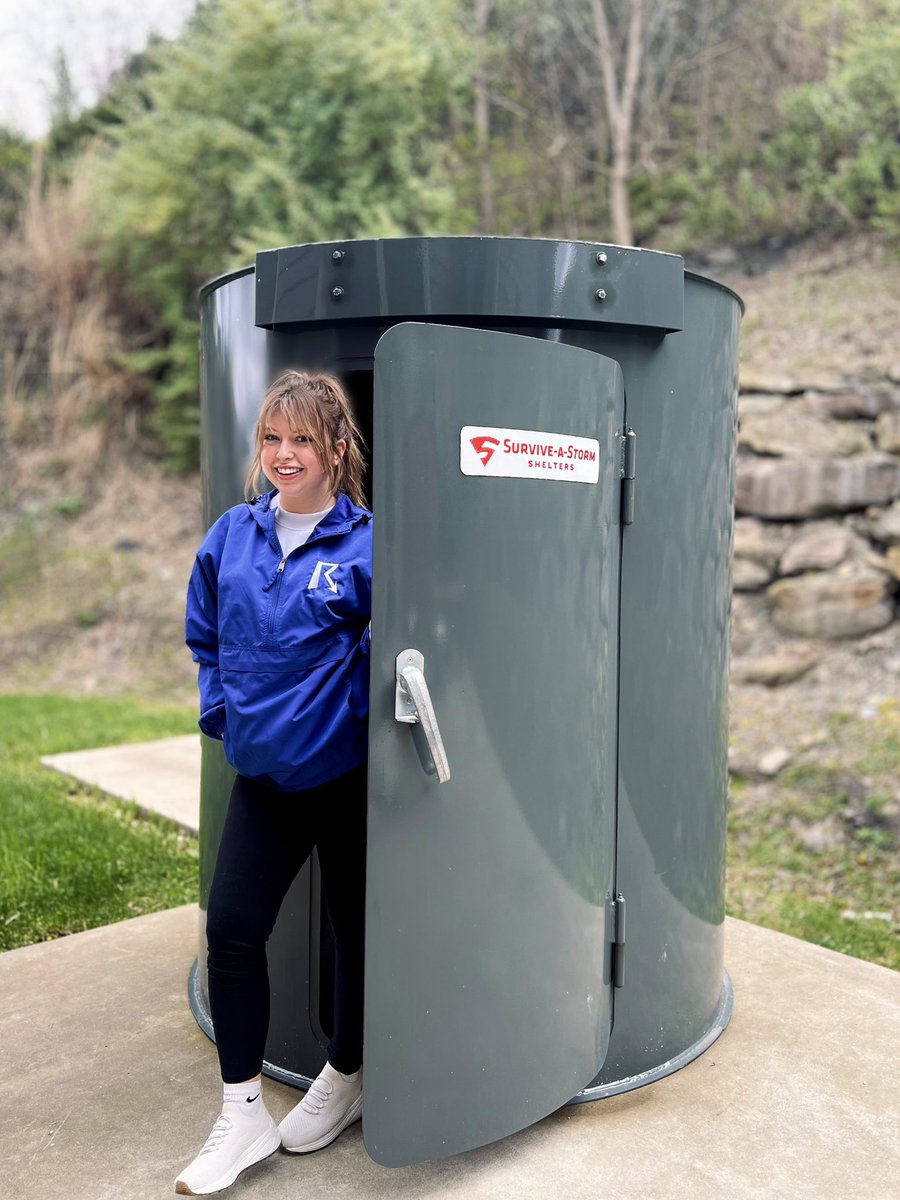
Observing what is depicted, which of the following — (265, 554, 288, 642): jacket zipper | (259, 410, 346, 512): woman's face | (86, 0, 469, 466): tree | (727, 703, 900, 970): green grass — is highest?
(86, 0, 469, 466): tree

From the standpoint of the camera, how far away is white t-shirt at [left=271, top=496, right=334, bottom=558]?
2369mm

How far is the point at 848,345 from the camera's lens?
9.14m

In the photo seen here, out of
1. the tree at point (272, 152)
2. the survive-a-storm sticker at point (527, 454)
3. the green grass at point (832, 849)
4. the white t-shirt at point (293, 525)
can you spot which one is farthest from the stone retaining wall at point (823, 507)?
the white t-shirt at point (293, 525)

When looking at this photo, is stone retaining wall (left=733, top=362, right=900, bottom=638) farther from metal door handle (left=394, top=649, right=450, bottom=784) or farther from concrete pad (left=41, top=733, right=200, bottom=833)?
metal door handle (left=394, top=649, right=450, bottom=784)

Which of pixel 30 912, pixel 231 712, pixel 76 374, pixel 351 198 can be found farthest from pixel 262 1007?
pixel 76 374

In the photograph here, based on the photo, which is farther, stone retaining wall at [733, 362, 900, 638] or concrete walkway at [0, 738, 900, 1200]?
stone retaining wall at [733, 362, 900, 638]

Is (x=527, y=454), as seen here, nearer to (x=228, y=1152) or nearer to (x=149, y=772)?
(x=228, y=1152)

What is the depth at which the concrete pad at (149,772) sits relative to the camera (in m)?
5.42

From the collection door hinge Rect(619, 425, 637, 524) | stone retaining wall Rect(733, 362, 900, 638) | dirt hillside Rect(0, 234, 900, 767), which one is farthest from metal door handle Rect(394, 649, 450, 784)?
stone retaining wall Rect(733, 362, 900, 638)

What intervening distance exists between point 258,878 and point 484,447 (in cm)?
100

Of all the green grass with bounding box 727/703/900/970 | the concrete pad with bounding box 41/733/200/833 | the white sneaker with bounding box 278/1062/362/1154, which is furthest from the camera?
the concrete pad with bounding box 41/733/200/833

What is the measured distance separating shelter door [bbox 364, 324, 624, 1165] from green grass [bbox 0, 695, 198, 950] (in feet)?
7.29

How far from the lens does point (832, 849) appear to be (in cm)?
555

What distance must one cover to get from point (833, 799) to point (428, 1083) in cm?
432
